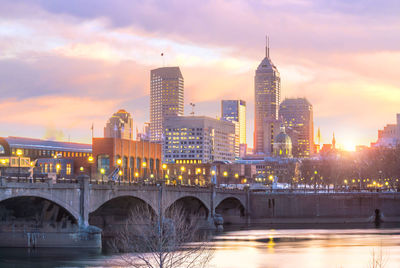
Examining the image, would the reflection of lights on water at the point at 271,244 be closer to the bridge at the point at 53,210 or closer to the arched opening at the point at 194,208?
the bridge at the point at 53,210

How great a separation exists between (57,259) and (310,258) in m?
27.5

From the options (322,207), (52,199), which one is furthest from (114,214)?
(322,207)

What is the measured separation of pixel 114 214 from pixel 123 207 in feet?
7.12

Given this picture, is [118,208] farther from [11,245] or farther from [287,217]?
[287,217]

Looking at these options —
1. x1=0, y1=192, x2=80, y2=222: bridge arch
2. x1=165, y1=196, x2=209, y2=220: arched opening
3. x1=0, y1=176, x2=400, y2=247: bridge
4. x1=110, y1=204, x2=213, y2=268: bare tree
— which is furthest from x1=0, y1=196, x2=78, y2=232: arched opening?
x1=165, y1=196, x2=209, y2=220: arched opening

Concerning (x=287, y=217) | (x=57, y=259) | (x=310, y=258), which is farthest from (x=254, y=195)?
(x=57, y=259)

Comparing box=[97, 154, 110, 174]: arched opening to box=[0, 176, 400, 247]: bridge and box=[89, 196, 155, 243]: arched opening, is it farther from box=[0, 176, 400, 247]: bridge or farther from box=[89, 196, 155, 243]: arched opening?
box=[89, 196, 155, 243]: arched opening

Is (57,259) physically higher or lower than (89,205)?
lower

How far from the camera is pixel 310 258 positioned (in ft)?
269

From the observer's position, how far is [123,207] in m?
103

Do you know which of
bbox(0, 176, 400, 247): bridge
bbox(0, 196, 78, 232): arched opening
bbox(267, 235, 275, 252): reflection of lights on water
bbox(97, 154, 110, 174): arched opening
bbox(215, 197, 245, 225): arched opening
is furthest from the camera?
bbox(97, 154, 110, 174): arched opening

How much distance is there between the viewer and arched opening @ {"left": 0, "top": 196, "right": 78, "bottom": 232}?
8162cm

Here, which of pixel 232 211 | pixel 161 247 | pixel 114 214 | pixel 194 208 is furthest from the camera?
pixel 232 211

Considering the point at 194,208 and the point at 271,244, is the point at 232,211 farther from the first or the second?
the point at 271,244
